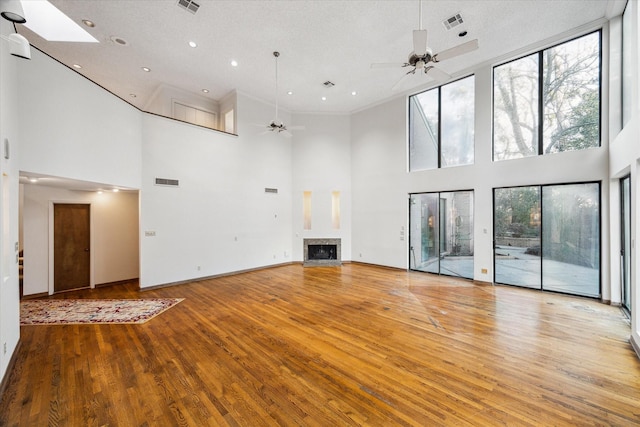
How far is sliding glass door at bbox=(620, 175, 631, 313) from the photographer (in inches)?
178

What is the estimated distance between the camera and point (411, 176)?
312 inches

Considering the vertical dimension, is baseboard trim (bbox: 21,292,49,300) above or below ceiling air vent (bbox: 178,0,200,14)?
below

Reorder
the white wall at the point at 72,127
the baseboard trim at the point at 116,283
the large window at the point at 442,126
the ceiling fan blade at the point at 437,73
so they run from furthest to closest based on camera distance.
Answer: the large window at the point at 442,126 < the baseboard trim at the point at 116,283 < the ceiling fan blade at the point at 437,73 < the white wall at the point at 72,127

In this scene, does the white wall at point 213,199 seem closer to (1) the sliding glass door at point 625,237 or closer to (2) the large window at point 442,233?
(2) the large window at point 442,233

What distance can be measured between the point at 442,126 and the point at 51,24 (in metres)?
Answer: 9.33

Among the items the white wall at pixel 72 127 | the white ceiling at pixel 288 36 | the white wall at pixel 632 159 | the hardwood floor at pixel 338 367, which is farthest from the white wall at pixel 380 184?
the white wall at pixel 72 127

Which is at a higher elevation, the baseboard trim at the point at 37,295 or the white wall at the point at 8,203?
the white wall at the point at 8,203

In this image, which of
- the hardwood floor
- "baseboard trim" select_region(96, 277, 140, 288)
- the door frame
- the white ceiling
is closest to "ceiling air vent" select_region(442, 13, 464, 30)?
the white ceiling

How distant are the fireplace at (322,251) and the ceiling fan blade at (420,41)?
6.58 m

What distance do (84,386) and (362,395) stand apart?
2847 millimetres

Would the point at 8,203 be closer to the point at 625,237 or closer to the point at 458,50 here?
the point at 458,50

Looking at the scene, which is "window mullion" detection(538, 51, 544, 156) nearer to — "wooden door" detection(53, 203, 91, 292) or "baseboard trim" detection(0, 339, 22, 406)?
"baseboard trim" detection(0, 339, 22, 406)

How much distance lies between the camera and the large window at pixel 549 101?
17.0 feet

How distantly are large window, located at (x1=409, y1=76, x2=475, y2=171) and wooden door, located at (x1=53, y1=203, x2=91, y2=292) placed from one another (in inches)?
365
